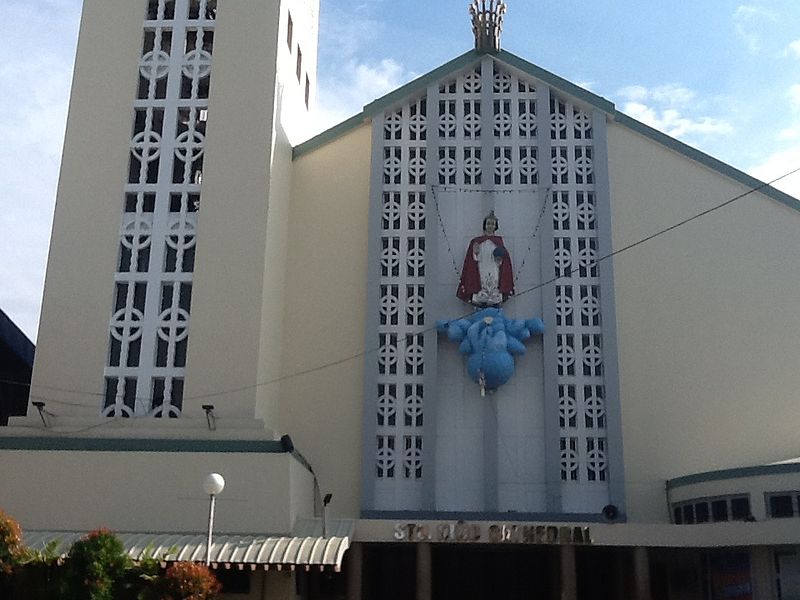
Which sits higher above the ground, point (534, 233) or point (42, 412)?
point (534, 233)

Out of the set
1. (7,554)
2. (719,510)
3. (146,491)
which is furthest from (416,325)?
(7,554)

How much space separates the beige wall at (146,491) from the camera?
65.2ft

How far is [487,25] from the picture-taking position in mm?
25828

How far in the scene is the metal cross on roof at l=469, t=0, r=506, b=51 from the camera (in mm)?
25719

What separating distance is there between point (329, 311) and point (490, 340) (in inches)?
153

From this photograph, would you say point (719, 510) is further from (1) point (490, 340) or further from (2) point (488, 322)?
(2) point (488, 322)

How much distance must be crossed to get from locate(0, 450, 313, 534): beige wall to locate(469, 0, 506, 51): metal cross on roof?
1188cm

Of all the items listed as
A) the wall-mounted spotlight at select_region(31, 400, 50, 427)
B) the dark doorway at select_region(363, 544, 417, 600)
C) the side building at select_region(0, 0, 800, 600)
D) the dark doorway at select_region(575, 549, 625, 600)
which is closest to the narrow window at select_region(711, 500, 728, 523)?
the side building at select_region(0, 0, 800, 600)

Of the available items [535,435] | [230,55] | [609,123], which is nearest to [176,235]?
[230,55]

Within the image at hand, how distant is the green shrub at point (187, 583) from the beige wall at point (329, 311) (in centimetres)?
755

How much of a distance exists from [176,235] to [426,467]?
758cm

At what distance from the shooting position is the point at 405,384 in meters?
23.5

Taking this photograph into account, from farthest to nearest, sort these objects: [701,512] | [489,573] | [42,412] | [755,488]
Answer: [489,573], [701,512], [42,412], [755,488]

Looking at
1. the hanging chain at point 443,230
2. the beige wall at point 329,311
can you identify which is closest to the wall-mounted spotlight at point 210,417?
the beige wall at point 329,311
